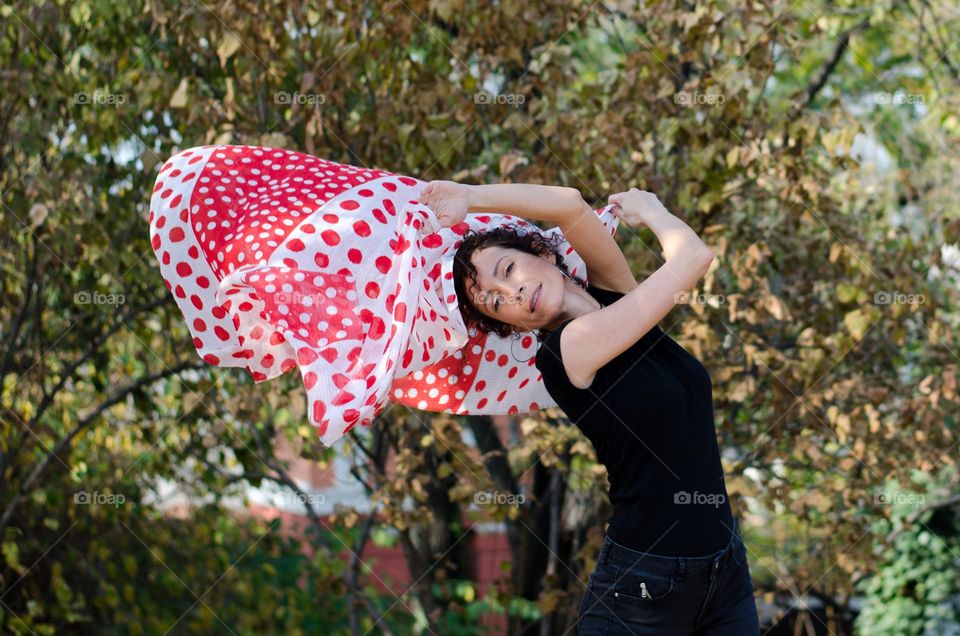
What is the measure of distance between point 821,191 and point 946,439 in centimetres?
108

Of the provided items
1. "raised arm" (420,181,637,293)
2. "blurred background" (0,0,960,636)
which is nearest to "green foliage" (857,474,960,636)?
"blurred background" (0,0,960,636)

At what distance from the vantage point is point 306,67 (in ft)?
13.8

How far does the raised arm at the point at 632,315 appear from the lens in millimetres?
1984

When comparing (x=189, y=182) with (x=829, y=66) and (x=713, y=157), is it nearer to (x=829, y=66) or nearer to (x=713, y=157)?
(x=713, y=157)

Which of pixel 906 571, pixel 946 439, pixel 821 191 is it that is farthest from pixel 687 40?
pixel 906 571

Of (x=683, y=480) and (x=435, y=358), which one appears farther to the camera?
(x=435, y=358)
